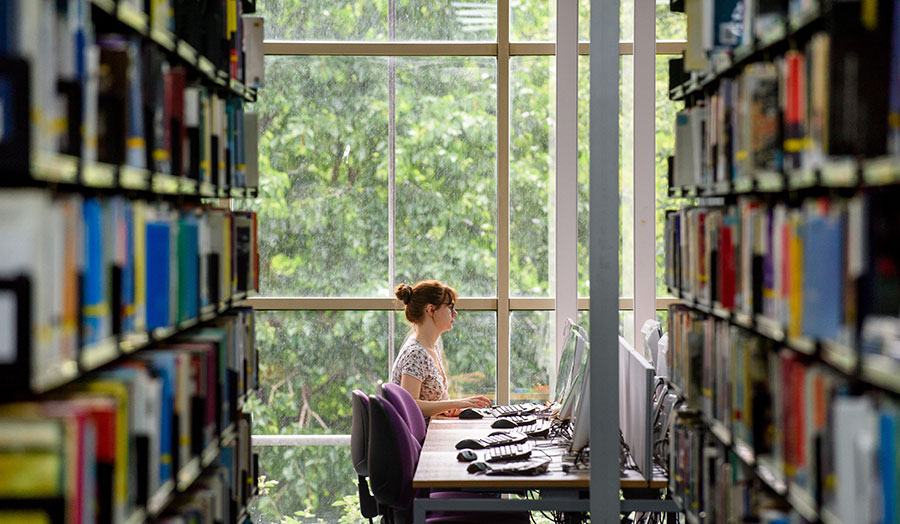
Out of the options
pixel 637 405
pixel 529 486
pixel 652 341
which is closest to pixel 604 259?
pixel 637 405

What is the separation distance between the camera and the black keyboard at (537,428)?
12.2 ft

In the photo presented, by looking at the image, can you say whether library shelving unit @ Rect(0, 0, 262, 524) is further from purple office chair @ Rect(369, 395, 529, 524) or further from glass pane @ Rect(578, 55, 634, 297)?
glass pane @ Rect(578, 55, 634, 297)

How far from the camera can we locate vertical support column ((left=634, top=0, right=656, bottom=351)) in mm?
4910

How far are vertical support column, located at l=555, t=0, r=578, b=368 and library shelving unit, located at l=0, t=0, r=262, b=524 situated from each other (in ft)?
8.25

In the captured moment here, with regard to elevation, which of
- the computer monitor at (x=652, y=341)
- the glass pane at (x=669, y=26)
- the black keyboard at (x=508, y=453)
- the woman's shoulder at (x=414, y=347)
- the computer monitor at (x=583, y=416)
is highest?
the glass pane at (x=669, y=26)

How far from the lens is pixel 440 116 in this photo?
532cm

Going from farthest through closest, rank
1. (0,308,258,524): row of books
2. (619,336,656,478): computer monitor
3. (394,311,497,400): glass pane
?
(394,311,497,400): glass pane, (619,336,656,478): computer monitor, (0,308,258,524): row of books

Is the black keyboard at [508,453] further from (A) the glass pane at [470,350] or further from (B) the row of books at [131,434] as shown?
(A) the glass pane at [470,350]

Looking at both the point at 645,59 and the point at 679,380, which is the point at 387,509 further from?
the point at 645,59

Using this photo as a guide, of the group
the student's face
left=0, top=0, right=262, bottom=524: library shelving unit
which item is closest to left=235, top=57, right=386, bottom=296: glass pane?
the student's face

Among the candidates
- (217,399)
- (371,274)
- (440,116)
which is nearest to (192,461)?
(217,399)

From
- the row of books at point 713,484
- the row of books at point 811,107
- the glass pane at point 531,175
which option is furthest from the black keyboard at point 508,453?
the glass pane at point 531,175

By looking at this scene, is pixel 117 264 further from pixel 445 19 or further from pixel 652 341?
pixel 445 19

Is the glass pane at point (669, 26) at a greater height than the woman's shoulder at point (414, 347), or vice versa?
the glass pane at point (669, 26)
